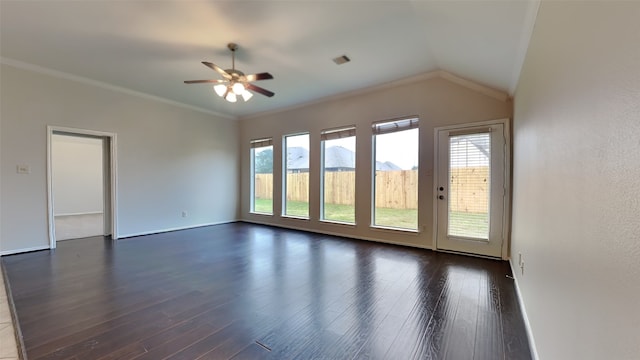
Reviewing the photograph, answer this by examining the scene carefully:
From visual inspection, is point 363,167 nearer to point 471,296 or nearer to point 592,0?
point 471,296

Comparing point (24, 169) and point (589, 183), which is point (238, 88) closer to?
point (589, 183)

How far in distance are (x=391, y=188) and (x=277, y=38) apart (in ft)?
10.0

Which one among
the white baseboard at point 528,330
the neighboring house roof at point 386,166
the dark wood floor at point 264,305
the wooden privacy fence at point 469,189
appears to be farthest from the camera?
the neighboring house roof at point 386,166

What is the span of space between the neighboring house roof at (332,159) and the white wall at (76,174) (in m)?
6.22

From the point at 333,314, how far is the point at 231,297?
1028 millimetres

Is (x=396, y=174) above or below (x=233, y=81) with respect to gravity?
below

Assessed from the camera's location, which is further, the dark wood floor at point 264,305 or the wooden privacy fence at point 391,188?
the wooden privacy fence at point 391,188

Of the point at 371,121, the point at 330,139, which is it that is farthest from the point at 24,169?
the point at 371,121

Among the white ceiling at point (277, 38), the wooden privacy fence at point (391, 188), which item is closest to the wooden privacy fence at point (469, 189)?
the wooden privacy fence at point (391, 188)

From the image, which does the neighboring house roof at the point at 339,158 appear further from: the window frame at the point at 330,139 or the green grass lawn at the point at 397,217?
the green grass lawn at the point at 397,217

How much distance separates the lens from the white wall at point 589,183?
2.27 feet

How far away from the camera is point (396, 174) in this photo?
4.78 meters

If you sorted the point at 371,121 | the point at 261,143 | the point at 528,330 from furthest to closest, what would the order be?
→ the point at 261,143 < the point at 371,121 < the point at 528,330

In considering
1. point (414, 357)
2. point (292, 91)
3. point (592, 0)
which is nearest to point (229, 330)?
point (414, 357)
